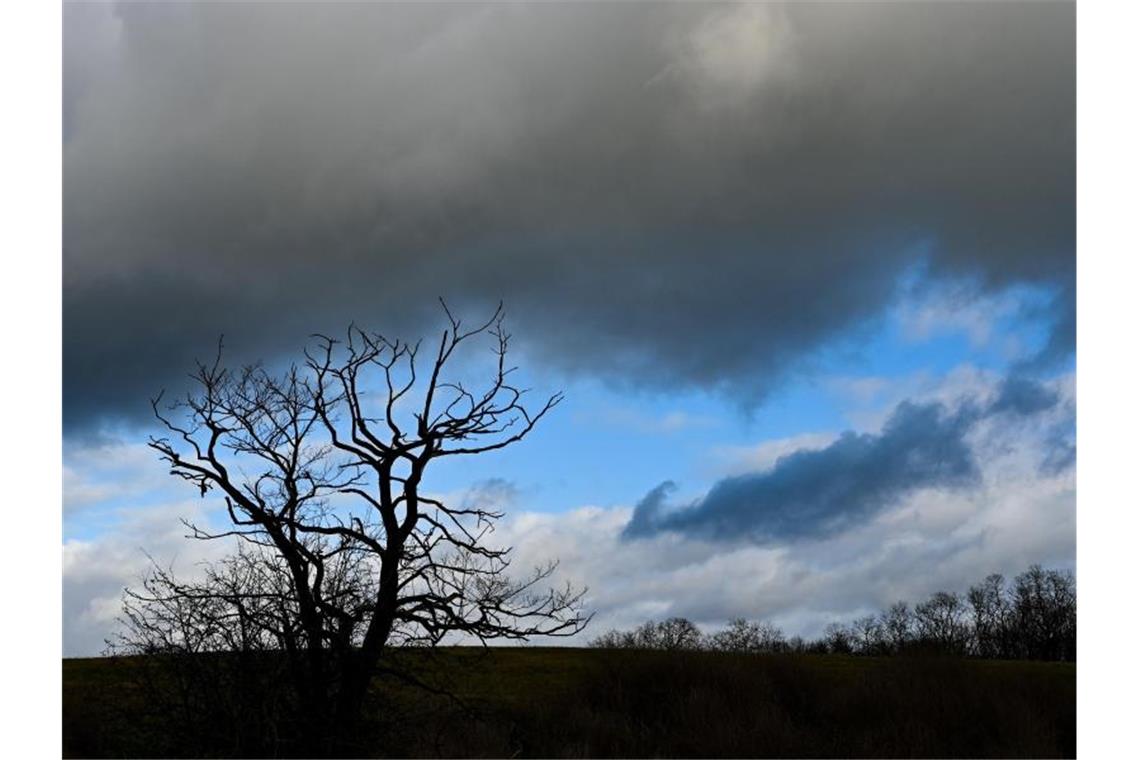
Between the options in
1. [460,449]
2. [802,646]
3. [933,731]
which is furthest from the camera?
[802,646]

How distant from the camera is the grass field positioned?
91.5ft

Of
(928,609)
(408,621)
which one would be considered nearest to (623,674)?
(408,621)

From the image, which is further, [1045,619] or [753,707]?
[1045,619]

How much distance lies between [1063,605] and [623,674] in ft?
128

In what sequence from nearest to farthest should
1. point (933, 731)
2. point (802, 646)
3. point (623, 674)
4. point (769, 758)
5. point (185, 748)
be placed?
point (185, 748), point (769, 758), point (933, 731), point (623, 674), point (802, 646)

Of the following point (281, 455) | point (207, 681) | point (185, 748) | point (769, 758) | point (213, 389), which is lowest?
point (769, 758)

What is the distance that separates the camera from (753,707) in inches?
1197

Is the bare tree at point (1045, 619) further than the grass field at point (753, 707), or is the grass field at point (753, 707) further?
the bare tree at point (1045, 619)

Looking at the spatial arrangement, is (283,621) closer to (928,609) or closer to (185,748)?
(185,748)

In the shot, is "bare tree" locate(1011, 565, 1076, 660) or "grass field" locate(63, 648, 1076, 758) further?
"bare tree" locate(1011, 565, 1076, 660)

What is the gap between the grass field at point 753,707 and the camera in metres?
27.9

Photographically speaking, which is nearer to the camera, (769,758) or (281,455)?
(281,455)

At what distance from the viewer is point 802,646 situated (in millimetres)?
54500
